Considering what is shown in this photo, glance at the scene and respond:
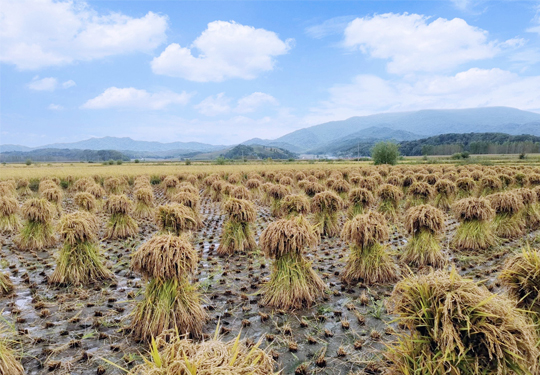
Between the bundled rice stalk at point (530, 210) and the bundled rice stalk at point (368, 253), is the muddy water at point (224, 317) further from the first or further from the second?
the bundled rice stalk at point (530, 210)

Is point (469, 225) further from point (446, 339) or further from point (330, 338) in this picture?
point (446, 339)

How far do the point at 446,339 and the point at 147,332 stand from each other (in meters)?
4.01

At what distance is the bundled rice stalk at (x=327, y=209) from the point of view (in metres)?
10.3

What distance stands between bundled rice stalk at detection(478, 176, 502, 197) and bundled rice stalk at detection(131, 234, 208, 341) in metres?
16.2

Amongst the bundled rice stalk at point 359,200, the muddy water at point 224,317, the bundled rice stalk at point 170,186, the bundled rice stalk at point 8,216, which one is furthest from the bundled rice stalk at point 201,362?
the bundled rice stalk at point 170,186

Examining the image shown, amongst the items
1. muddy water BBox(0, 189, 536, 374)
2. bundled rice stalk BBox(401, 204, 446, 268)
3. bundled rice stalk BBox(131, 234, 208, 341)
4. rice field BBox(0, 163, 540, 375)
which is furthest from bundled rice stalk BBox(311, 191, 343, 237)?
bundled rice stalk BBox(131, 234, 208, 341)

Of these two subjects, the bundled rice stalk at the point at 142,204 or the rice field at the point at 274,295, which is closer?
the rice field at the point at 274,295

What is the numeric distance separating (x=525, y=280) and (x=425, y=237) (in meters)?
3.96

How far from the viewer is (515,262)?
3.89 meters

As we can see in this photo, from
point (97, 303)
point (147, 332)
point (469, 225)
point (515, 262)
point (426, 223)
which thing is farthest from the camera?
point (469, 225)

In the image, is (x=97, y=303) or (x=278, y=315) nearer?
(x=278, y=315)

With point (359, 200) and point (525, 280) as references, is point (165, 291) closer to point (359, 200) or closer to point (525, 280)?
point (525, 280)

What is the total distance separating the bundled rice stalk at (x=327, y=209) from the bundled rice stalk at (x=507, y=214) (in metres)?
5.08

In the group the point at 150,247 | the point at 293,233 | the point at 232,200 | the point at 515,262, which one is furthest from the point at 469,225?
the point at 150,247
